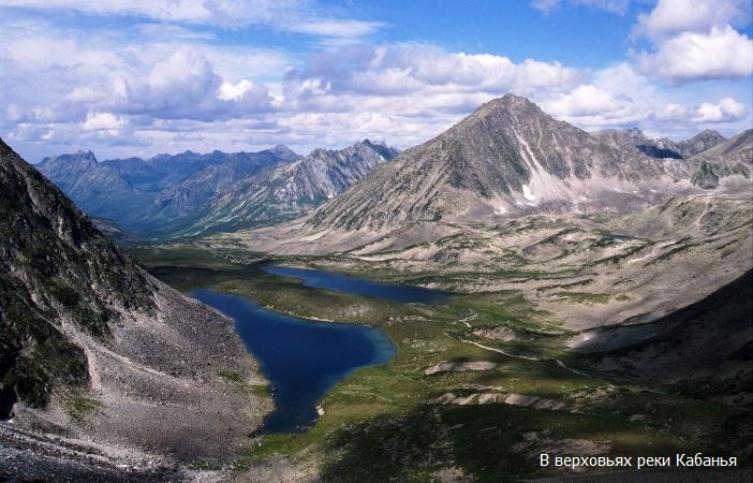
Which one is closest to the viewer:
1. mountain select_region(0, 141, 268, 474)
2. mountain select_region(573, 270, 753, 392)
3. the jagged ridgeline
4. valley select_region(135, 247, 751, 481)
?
valley select_region(135, 247, 751, 481)

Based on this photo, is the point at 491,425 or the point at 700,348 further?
the point at 700,348

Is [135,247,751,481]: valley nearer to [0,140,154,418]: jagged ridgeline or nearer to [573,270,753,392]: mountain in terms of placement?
[573,270,753,392]: mountain

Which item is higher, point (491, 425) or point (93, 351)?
point (93, 351)

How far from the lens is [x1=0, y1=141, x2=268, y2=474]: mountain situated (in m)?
104

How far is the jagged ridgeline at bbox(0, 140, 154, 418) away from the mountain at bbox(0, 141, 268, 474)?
282mm

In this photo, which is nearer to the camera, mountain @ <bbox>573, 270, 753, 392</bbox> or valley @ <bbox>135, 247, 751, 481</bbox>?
valley @ <bbox>135, 247, 751, 481</bbox>

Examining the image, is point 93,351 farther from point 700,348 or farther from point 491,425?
point 700,348

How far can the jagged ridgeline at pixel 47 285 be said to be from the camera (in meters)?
110

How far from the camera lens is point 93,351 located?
130250 millimetres

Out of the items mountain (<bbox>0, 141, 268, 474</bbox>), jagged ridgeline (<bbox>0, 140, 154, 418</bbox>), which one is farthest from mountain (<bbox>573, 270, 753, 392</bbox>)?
jagged ridgeline (<bbox>0, 140, 154, 418</bbox>)

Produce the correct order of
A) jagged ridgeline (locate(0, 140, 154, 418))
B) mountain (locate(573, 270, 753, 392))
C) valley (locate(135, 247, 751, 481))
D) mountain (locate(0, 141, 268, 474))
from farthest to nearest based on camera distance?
1. mountain (locate(573, 270, 753, 392))
2. jagged ridgeline (locate(0, 140, 154, 418))
3. mountain (locate(0, 141, 268, 474))
4. valley (locate(135, 247, 751, 481))

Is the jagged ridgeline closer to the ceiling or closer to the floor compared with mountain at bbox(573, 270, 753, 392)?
closer to the ceiling

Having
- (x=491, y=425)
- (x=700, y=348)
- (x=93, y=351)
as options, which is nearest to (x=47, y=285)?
(x=93, y=351)

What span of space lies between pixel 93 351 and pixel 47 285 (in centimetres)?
1915
